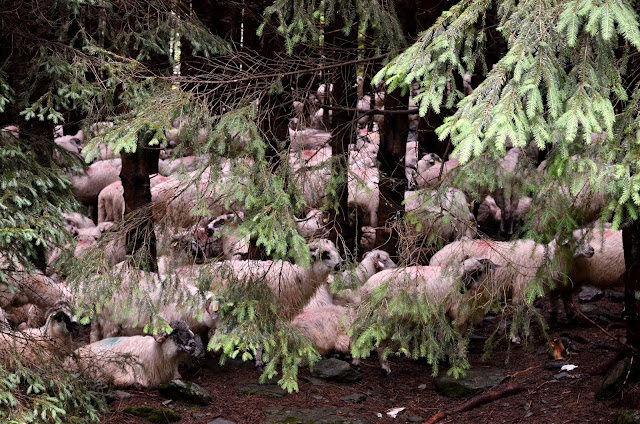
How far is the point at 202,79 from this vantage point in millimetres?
7387

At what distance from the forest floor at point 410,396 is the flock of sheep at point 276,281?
14.6 inches

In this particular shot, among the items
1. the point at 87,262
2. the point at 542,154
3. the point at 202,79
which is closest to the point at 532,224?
the point at 202,79

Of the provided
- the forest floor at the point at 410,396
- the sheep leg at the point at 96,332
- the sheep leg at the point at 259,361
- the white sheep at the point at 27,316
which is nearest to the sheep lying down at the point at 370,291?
the forest floor at the point at 410,396

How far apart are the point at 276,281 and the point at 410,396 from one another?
7.19ft

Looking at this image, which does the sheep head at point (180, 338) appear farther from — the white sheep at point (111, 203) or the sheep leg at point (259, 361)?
the white sheep at point (111, 203)

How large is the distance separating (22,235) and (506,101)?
3.79 meters

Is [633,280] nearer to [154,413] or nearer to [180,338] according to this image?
[180,338]

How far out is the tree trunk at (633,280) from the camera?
265 inches

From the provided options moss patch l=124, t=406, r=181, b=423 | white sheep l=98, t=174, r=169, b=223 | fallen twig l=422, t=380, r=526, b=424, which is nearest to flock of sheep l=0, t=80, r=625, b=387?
moss patch l=124, t=406, r=181, b=423

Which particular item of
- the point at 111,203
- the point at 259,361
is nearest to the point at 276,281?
the point at 259,361

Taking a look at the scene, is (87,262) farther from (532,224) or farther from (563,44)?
(563,44)

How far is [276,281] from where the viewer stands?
921 centimetres

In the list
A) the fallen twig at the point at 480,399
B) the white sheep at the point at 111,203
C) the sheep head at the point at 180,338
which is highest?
the white sheep at the point at 111,203

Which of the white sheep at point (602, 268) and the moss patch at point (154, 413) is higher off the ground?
the white sheep at point (602, 268)
